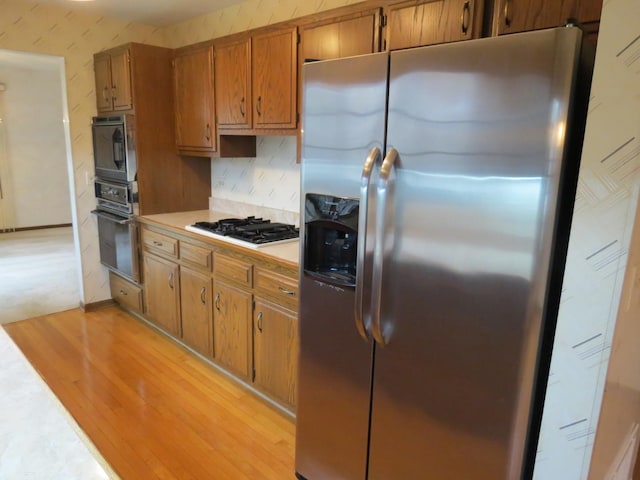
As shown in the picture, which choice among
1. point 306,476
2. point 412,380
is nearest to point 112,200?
point 306,476

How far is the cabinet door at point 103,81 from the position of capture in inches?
138

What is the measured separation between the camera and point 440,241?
1.36 meters

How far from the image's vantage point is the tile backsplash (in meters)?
3.11

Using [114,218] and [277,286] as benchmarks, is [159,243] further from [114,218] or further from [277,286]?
[277,286]

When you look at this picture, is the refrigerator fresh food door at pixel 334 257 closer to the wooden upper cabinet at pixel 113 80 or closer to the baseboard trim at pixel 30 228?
the wooden upper cabinet at pixel 113 80

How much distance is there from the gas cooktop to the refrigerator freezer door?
120 cm

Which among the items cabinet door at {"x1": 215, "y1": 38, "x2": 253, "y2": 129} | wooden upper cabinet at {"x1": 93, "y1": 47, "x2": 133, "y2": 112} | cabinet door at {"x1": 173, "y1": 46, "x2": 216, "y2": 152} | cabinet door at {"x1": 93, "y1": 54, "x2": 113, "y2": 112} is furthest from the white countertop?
cabinet door at {"x1": 93, "y1": 54, "x2": 113, "y2": 112}

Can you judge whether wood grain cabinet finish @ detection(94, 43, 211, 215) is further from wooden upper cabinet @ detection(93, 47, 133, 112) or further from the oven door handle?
the oven door handle

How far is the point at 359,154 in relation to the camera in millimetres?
1533

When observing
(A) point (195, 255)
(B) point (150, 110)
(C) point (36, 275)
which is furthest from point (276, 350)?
(C) point (36, 275)

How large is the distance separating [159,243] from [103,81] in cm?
146

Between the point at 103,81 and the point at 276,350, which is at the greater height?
the point at 103,81

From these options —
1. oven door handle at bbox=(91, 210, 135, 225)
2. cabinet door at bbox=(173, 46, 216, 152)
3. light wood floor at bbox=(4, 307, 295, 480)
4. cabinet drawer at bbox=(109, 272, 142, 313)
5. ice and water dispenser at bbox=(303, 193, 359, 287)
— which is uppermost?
cabinet door at bbox=(173, 46, 216, 152)

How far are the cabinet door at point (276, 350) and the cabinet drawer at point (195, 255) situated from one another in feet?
1.78
